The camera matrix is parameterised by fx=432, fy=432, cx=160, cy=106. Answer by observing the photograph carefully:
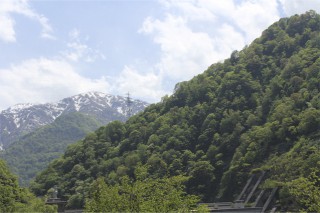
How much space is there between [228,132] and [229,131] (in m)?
0.53

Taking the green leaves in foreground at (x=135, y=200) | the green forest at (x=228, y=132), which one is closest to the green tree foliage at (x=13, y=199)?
the green forest at (x=228, y=132)

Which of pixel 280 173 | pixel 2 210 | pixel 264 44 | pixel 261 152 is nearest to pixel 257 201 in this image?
pixel 280 173

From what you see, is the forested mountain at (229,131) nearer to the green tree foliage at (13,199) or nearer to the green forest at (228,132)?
the green forest at (228,132)

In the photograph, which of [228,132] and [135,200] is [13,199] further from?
[228,132]

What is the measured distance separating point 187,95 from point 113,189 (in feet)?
328

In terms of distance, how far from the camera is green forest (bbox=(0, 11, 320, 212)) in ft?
284

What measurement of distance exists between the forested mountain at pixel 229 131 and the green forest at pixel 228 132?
24 centimetres

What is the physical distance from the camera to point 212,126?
4294 inches

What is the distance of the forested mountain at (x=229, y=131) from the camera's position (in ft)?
285

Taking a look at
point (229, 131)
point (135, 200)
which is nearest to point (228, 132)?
point (229, 131)

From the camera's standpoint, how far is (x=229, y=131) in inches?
4178

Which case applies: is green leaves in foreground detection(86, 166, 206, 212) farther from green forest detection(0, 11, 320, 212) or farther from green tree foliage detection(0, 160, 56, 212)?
green forest detection(0, 11, 320, 212)

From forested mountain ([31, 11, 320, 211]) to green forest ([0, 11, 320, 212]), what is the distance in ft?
0.77

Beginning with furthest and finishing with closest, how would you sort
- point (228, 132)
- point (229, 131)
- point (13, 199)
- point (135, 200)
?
point (229, 131) → point (228, 132) → point (13, 199) → point (135, 200)
